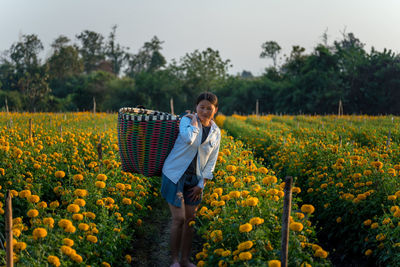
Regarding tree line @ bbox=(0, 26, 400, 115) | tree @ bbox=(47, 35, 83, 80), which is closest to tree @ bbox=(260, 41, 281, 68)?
tree line @ bbox=(0, 26, 400, 115)

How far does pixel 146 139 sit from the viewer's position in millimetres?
3188

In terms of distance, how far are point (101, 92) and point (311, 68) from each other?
2633 centimetres

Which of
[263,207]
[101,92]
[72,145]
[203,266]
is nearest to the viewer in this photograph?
[203,266]

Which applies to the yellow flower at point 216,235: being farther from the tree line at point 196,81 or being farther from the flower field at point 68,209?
the tree line at point 196,81

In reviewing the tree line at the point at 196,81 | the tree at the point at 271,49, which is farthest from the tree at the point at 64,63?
the tree at the point at 271,49

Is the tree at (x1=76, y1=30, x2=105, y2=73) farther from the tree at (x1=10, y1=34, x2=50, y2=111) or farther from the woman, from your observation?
the woman

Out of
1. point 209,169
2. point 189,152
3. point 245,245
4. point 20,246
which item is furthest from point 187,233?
point 20,246

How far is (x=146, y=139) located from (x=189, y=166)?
53 centimetres

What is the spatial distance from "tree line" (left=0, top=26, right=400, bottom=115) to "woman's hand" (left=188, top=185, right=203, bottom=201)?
3218 cm

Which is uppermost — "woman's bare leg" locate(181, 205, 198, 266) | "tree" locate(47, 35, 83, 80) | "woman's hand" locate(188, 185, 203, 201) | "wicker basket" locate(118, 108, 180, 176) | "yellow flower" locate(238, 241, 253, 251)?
"tree" locate(47, 35, 83, 80)

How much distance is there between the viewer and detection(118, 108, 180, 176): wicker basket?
10.4ft

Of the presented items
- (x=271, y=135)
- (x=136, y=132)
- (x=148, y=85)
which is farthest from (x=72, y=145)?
(x=148, y=85)

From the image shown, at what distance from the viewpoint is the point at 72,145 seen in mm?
6129

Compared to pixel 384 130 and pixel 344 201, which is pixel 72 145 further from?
pixel 384 130
